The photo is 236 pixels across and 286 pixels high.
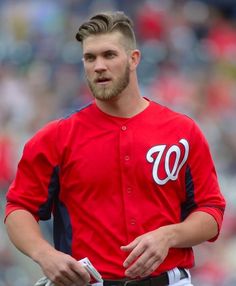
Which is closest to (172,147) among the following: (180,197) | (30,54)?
(180,197)

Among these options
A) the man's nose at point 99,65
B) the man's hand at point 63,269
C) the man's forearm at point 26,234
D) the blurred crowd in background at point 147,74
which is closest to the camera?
the man's hand at point 63,269

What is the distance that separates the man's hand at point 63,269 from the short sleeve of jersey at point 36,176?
0.37 metres

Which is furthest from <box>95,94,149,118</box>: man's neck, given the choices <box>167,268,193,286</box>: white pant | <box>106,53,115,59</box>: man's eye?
<box>167,268,193,286</box>: white pant

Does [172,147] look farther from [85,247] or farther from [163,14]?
[163,14]

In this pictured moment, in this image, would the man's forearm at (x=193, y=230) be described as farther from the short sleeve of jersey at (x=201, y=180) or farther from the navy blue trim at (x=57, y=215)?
the navy blue trim at (x=57, y=215)

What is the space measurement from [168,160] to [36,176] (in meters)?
0.61

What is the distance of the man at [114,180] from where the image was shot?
4.72 meters

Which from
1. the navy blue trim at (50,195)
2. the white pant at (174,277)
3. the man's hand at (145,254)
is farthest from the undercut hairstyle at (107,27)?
the white pant at (174,277)

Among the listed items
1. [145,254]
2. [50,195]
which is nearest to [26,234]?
[50,195]

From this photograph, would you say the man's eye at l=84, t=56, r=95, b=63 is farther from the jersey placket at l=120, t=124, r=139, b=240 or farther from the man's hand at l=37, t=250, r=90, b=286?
the man's hand at l=37, t=250, r=90, b=286

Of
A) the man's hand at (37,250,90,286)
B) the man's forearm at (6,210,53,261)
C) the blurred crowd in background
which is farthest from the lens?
the blurred crowd in background

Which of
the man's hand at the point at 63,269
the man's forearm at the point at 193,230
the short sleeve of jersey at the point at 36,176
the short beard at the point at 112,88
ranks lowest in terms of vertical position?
the man's hand at the point at 63,269

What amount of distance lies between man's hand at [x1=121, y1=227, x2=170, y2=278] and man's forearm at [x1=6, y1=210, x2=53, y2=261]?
361 mm

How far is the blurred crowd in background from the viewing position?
29.3ft
